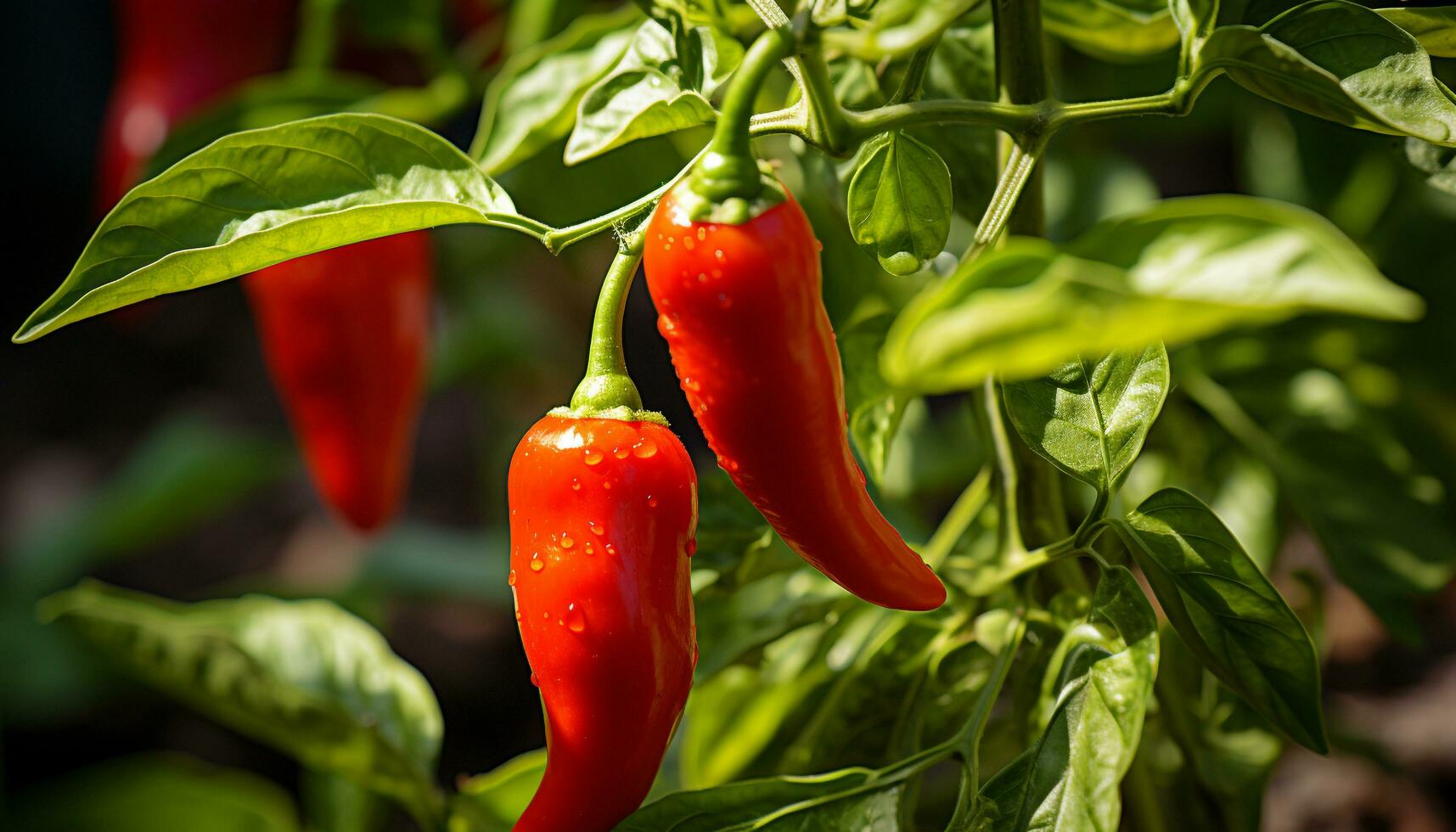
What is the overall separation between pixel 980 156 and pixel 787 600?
0.27m

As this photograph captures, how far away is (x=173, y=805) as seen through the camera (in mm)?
1101

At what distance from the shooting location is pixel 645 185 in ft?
3.02

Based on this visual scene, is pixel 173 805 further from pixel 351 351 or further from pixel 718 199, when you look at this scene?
pixel 718 199

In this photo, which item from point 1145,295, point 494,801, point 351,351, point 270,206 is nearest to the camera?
point 1145,295

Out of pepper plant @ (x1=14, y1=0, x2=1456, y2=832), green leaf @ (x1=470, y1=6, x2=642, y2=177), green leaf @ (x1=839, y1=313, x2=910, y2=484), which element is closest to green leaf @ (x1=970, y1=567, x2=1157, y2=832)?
pepper plant @ (x1=14, y1=0, x2=1456, y2=832)

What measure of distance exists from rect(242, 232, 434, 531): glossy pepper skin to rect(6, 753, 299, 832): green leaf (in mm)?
281

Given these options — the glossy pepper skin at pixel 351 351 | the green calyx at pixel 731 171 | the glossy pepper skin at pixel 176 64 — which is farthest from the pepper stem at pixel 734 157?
the glossy pepper skin at pixel 176 64

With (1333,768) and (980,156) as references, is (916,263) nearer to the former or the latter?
(980,156)

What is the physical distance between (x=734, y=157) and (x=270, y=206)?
222 millimetres

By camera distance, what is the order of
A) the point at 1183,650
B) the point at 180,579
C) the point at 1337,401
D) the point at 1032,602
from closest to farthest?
the point at 1032,602
the point at 1183,650
the point at 1337,401
the point at 180,579

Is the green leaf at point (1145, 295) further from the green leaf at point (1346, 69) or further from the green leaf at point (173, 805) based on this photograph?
the green leaf at point (173, 805)

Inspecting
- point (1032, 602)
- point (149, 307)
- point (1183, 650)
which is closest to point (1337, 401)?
point (1183, 650)

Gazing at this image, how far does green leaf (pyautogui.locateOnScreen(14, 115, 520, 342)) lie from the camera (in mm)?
502

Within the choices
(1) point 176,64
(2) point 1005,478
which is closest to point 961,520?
(2) point 1005,478
